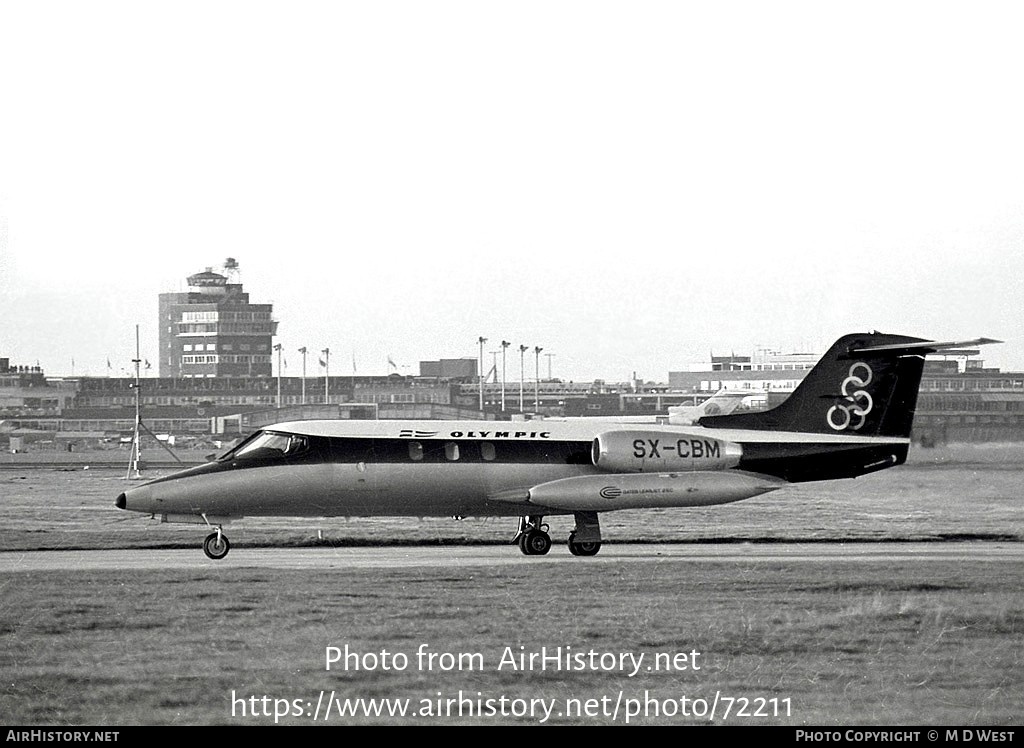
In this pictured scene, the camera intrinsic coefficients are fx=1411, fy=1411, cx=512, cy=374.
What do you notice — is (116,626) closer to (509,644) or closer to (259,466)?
(509,644)

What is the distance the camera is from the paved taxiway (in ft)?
80.6

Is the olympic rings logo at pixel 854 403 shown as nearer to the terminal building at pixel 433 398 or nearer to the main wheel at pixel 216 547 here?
the main wheel at pixel 216 547

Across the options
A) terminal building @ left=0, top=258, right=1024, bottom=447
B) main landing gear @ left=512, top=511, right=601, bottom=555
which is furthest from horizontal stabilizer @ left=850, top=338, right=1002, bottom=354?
terminal building @ left=0, top=258, right=1024, bottom=447

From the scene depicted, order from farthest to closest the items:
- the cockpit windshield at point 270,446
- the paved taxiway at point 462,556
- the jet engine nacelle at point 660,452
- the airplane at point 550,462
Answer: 1. the jet engine nacelle at point 660,452
2. the cockpit windshield at point 270,446
3. the airplane at point 550,462
4. the paved taxiway at point 462,556

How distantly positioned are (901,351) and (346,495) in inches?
456

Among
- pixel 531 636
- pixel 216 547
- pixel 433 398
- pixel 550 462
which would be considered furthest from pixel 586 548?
pixel 433 398

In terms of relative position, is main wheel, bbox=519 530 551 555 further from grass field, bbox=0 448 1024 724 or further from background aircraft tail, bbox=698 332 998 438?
background aircraft tail, bbox=698 332 998 438

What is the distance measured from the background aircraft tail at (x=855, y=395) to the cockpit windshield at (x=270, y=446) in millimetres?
8147

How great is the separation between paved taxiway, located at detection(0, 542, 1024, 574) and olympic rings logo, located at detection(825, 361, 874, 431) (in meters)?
2.53

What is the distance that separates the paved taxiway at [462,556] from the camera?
2458 cm

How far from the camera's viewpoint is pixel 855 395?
2870cm

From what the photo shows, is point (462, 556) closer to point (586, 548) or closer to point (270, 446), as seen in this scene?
point (586, 548)

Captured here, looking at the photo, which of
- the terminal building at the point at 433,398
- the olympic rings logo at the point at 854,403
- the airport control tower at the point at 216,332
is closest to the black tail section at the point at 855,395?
the olympic rings logo at the point at 854,403
